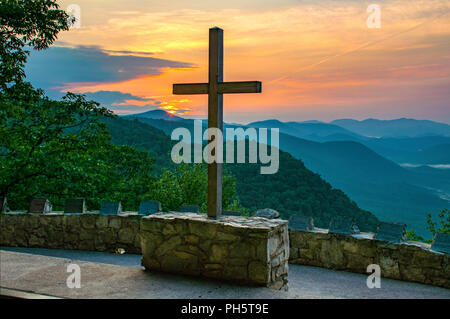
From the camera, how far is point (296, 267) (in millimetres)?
6621

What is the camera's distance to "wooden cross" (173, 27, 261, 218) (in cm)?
445

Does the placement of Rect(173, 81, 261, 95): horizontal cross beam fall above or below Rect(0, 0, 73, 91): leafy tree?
below

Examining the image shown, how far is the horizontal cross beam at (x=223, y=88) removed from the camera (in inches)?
172

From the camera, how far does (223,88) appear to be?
4.50m

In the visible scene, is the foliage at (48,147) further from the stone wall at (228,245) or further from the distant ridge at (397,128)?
the distant ridge at (397,128)

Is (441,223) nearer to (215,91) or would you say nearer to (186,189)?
(186,189)

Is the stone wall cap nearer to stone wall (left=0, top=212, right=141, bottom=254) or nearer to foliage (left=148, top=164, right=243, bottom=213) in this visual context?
stone wall (left=0, top=212, right=141, bottom=254)

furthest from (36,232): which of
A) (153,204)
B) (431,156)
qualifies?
(431,156)

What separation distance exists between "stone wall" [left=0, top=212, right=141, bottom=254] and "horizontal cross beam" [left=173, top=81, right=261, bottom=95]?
3.13 meters

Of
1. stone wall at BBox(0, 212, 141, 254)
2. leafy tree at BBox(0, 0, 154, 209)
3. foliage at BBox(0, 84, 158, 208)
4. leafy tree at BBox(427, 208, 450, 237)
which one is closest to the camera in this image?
stone wall at BBox(0, 212, 141, 254)

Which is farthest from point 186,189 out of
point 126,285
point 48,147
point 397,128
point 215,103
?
point 397,128

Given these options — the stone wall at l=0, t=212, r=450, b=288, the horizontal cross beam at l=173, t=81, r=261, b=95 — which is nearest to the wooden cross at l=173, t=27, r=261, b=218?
the horizontal cross beam at l=173, t=81, r=261, b=95

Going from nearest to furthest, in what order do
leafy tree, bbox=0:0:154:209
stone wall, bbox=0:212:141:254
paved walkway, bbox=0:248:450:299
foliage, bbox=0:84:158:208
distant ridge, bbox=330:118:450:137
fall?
1. paved walkway, bbox=0:248:450:299
2. stone wall, bbox=0:212:141:254
3. leafy tree, bbox=0:0:154:209
4. foliage, bbox=0:84:158:208
5. distant ridge, bbox=330:118:450:137

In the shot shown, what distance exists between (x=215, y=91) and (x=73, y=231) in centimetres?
430
